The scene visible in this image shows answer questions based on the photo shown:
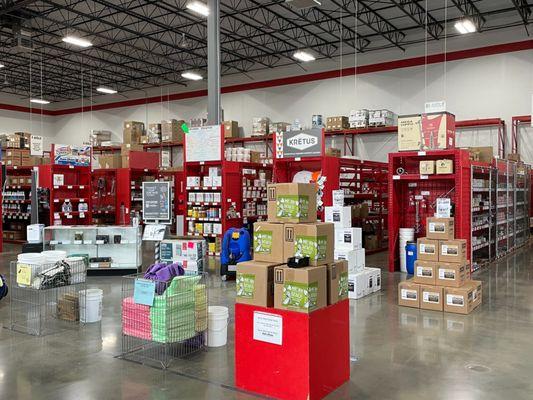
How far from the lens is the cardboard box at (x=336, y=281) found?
12.6 ft

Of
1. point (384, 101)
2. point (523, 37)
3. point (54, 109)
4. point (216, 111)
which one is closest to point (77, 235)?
point (216, 111)

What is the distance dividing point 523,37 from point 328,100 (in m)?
6.54

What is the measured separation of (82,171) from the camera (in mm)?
13328

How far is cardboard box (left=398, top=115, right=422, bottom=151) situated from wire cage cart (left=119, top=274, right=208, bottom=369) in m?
5.66

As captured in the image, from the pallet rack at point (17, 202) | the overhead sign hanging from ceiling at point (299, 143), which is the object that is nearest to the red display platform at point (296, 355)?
the overhead sign hanging from ceiling at point (299, 143)

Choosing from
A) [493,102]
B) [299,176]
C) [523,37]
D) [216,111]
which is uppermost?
[523,37]

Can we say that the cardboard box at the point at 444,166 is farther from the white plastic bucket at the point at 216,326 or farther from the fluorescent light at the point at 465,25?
the fluorescent light at the point at 465,25

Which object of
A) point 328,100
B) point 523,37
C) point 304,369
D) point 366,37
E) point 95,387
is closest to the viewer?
point 304,369

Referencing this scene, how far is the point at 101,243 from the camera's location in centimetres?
Answer: 904

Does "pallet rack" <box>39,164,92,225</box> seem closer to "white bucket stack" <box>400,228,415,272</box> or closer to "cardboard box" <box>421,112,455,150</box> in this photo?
"white bucket stack" <box>400,228,415,272</box>

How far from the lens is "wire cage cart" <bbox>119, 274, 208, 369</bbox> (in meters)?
4.57

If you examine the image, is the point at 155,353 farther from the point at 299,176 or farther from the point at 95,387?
→ the point at 299,176

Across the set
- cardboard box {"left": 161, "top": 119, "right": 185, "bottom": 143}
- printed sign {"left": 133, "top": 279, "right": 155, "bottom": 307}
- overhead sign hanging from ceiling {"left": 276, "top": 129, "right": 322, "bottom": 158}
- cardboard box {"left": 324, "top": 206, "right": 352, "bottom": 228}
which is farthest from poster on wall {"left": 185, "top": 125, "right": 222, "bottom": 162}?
cardboard box {"left": 161, "top": 119, "right": 185, "bottom": 143}

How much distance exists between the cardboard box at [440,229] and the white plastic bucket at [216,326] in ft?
11.5
